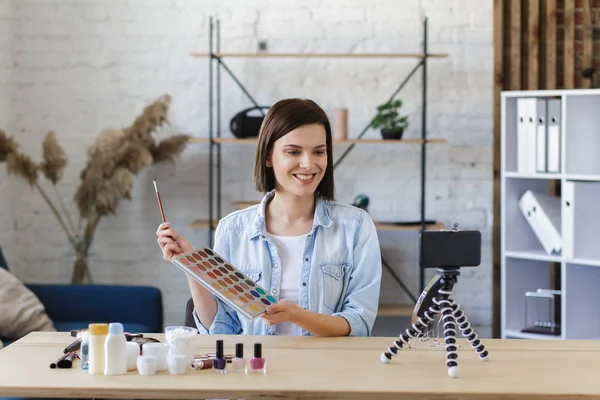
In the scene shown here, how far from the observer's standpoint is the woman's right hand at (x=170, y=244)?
2.24 metres

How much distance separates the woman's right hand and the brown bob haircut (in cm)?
37

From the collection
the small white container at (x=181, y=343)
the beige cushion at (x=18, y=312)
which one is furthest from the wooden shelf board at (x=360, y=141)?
the small white container at (x=181, y=343)

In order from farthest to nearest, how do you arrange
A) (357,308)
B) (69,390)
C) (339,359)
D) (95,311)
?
(95,311)
(357,308)
(339,359)
(69,390)

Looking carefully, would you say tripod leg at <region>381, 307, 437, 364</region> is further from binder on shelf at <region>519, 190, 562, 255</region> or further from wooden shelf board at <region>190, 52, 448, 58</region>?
wooden shelf board at <region>190, 52, 448, 58</region>

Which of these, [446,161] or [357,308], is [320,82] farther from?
[357,308]

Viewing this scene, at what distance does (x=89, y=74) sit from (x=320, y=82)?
1.18 m

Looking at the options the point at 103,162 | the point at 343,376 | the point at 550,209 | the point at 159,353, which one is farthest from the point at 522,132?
the point at 159,353

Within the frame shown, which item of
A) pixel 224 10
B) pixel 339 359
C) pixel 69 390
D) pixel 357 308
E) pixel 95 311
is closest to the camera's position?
pixel 69 390

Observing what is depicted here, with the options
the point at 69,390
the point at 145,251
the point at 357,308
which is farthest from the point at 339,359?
the point at 145,251

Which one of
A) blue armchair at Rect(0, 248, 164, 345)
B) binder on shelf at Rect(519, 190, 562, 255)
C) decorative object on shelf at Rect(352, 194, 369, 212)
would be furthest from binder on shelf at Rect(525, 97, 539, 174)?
blue armchair at Rect(0, 248, 164, 345)

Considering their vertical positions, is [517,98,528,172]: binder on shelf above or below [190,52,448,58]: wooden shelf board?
below

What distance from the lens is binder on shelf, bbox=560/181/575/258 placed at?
3.97 meters

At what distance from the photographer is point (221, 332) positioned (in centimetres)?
246

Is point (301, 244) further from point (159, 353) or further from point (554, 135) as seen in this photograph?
point (554, 135)
